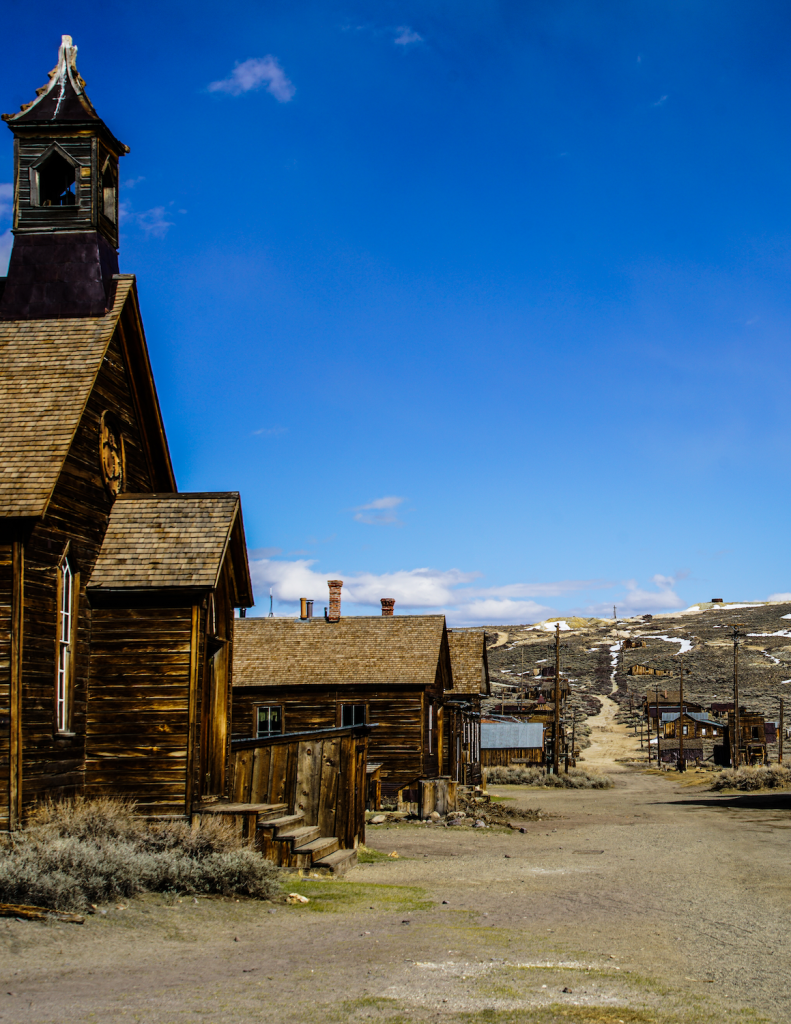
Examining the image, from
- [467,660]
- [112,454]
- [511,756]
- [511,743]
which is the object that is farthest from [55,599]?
[511,743]

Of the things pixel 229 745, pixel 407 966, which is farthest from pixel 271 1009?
pixel 229 745

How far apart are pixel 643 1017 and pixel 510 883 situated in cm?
698

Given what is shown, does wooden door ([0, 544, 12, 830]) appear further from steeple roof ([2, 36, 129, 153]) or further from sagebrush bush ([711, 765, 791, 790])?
sagebrush bush ([711, 765, 791, 790])

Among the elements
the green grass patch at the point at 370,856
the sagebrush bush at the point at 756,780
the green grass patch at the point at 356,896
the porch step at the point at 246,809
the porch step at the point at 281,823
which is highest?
the porch step at the point at 246,809

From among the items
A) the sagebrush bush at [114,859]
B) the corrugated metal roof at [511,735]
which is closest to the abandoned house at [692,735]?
the corrugated metal roof at [511,735]

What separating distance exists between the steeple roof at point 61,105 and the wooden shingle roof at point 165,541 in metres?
5.77

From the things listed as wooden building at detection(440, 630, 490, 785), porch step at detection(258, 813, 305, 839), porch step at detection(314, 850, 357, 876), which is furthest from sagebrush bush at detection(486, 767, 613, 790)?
porch step at detection(258, 813, 305, 839)

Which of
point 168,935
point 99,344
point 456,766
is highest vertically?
point 99,344

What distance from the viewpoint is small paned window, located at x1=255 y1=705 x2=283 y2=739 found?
29750mm

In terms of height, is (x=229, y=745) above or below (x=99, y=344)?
below

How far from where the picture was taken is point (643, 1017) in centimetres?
589

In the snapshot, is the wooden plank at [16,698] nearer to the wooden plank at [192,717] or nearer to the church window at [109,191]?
the wooden plank at [192,717]

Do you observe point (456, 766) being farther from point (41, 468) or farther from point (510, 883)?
point (41, 468)

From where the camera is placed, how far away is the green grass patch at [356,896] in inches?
398
